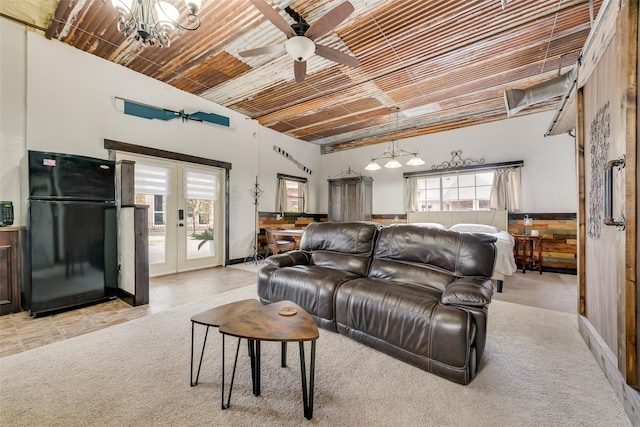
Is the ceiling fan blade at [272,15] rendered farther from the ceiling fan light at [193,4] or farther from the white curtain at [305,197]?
the white curtain at [305,197]

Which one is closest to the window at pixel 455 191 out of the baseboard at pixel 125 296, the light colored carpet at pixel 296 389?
the light colored carpet at pixel 296 389

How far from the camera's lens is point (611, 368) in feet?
5.57

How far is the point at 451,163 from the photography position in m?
6.20

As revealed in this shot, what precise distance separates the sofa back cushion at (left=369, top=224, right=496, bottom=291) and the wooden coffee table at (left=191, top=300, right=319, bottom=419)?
4.06 ft

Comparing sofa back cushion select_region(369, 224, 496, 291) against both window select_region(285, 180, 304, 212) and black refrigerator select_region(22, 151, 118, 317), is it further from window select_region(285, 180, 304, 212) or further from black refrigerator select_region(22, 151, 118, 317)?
window select_region(285, 180, 304, 212)

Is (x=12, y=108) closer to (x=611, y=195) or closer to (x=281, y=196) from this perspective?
(x=281, y=196)

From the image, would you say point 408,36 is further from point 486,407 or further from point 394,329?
point 486,407

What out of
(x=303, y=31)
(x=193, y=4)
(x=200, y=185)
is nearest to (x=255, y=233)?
(x=200, y=185)

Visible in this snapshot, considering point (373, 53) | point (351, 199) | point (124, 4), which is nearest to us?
point (124, 4)

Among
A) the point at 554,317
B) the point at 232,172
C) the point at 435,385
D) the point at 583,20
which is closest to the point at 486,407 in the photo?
the point at 435,385

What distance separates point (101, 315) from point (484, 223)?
6.49 m

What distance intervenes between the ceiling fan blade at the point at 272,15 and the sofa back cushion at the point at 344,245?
6.96 ft

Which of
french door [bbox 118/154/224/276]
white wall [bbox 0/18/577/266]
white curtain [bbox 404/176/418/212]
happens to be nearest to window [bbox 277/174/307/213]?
white wall [bbox 0/18/577/266]

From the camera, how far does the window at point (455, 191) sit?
5867 millimetres
